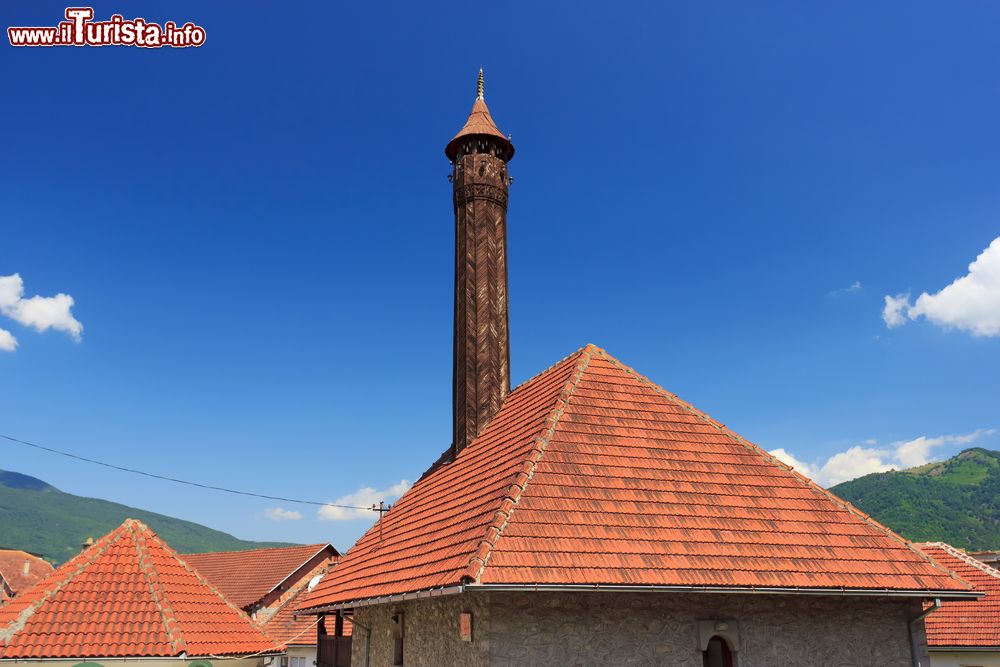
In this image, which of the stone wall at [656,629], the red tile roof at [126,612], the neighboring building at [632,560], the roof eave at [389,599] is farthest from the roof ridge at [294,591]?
the stone wall at [656,629]

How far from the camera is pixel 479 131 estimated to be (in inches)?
731

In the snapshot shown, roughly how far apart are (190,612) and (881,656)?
12.1 meters

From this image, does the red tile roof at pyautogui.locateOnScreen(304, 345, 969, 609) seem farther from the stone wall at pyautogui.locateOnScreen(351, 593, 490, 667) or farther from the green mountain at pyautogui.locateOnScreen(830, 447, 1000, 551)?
the green mountain at pyautogui.locateOnScreen(830, 447, 1000, 551)

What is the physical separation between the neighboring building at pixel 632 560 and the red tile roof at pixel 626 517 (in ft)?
0.09

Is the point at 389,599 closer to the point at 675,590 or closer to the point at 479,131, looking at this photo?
the point at 675,590

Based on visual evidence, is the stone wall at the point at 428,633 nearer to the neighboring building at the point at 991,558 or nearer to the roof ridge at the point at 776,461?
the roof ridge at the point at 776,461

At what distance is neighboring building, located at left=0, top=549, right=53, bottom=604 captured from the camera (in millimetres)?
60062

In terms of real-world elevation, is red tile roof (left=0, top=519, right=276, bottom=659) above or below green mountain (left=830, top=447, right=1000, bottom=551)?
below

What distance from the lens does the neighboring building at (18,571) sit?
197ft

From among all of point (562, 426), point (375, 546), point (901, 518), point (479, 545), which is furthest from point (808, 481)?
point (901, 518)

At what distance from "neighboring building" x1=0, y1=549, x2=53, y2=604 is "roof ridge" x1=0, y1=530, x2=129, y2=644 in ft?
164

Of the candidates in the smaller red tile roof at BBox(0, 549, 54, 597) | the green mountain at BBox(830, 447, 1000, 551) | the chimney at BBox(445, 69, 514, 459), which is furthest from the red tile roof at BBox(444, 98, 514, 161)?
the green mountain at BBox(830, 447, 1000, 551)

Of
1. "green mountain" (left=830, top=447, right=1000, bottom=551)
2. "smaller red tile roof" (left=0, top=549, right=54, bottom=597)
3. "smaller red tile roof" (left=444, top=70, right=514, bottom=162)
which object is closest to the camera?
"smaller red tile roof" (left=444, top=70, right=514, bottom=162)

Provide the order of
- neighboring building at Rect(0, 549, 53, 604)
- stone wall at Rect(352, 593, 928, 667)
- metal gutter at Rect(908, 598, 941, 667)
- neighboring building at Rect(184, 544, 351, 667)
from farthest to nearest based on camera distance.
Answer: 1. neighboring building at Rect(0, 549, 53, 604)
2. neighboring building at Rect(184, 544, 351, 667)
3. metal gutter at Rect(908, 598, 941, 667)
4. stone wall at Rect(352, 593, 928, 667)
